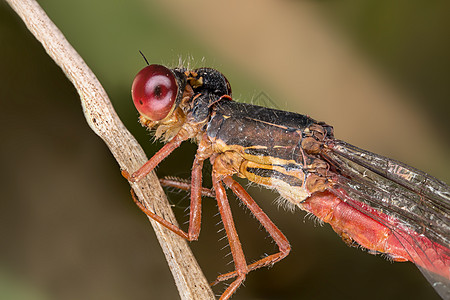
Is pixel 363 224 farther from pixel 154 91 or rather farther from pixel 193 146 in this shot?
pixel 154 91

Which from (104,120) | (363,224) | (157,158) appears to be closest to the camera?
(104,120)

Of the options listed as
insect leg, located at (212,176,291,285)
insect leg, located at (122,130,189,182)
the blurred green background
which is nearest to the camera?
the blurred green background

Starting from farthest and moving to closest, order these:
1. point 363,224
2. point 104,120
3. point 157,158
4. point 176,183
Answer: point 363,224
point 176,183
point 157,158
point 104,120

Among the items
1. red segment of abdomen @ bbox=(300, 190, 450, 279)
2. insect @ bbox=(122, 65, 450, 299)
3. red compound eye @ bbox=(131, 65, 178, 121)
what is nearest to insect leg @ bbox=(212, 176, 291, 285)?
insect @ bbox=(122, 65, 450, 299)

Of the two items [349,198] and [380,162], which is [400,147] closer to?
[380,162]

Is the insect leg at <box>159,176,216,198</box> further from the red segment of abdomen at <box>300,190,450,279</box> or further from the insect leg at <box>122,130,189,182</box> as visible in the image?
the red segment of abdomen at <box>300,190,450,279</box>

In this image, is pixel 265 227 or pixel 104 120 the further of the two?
pixel 265 227

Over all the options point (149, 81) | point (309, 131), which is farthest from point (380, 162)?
point (149, 81)

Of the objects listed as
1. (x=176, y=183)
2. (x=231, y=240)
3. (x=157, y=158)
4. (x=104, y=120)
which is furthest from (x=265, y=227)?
(x=104, y=120)
